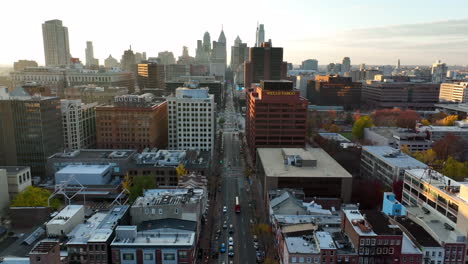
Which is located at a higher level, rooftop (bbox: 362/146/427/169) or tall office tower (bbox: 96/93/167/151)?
tall office tower (bbox: 96/93/167/151)

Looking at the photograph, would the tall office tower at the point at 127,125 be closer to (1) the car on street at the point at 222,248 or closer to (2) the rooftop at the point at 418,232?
(1) the car on street at the point at 222,248

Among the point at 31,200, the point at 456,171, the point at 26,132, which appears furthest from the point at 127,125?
the point at 456,171

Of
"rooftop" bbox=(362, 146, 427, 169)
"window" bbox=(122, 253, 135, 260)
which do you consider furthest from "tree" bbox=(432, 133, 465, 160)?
"window" bbox=(122, 253, 135, 260)

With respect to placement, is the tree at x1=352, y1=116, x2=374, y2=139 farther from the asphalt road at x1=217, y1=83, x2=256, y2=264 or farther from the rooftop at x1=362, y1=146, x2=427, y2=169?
the asphalt road at x1=217, y1=83, x2=256, y2=264

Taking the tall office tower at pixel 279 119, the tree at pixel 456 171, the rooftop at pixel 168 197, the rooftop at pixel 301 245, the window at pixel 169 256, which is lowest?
the window at pixel 169 256

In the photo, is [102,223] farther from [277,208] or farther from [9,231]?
[277,208]

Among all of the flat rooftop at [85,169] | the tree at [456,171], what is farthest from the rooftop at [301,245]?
the tree at [456,171]
